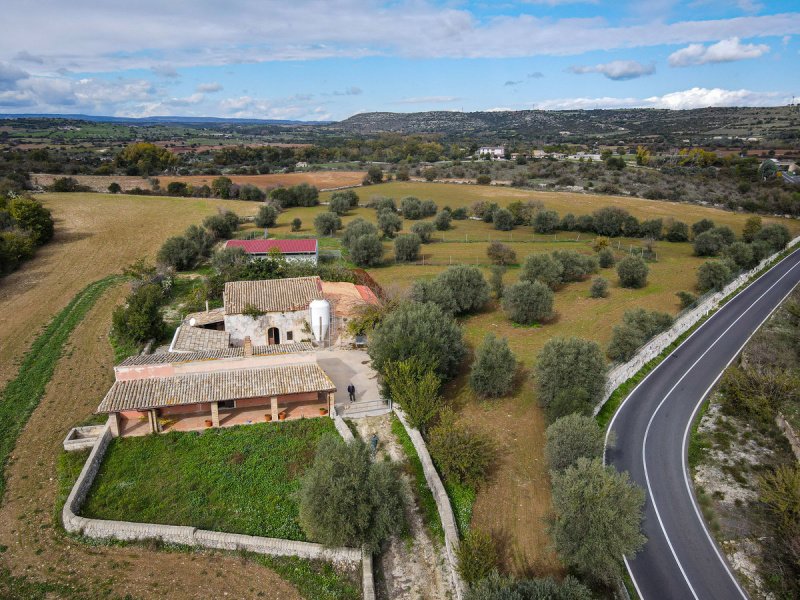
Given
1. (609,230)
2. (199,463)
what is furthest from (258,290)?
(609,230)

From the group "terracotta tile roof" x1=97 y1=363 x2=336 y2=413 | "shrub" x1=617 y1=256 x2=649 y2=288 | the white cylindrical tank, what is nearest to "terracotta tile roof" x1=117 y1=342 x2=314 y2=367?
"terracotta tile roof" x1=97 y1=363 x2=336 y2=413

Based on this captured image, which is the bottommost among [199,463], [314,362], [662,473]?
[662,473]

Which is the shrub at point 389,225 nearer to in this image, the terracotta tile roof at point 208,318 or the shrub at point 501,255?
the shrub at point 501,255

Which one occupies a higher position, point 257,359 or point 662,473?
point 257,359

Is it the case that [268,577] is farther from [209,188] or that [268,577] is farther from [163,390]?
[209,188]

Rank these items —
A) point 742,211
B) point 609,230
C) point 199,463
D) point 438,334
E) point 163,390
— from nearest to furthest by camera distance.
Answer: point 199,463 → point 163,390 → point 438,334 → point 609,230 → point 742,211

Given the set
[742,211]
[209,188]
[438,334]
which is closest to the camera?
[438,334]

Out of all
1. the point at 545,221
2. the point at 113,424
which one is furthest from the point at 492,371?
the point at 545,221

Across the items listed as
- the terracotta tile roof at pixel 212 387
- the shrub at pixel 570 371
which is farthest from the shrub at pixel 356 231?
the shrub at pixel 570 371

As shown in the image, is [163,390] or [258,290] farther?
[258,290]
